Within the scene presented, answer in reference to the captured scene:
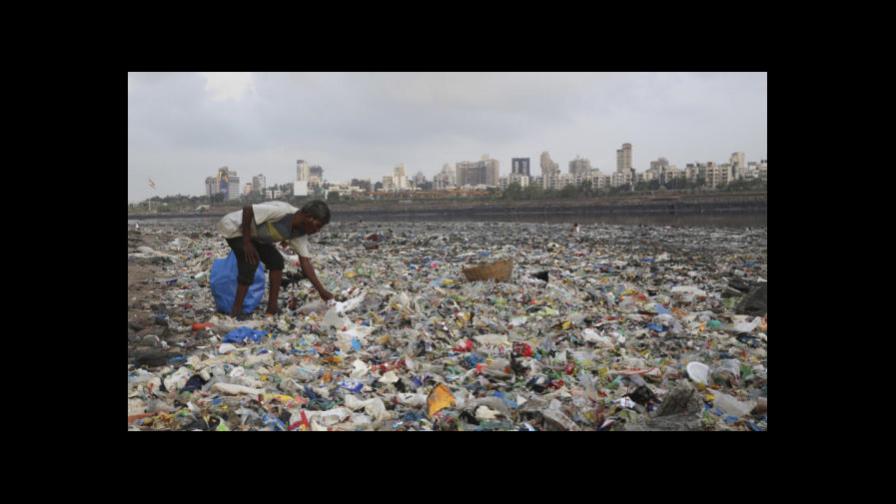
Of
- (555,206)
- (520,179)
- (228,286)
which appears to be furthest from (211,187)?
(520,179)

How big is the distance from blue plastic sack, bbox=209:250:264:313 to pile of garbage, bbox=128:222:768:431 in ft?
0.44

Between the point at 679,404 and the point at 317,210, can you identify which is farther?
the point at 317,210

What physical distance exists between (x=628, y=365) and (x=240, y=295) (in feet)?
8.52

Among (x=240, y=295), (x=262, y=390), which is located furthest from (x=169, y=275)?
(x=262, y=390)

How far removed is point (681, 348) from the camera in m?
3.54

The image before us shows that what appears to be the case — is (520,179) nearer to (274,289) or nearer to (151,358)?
(274,289)

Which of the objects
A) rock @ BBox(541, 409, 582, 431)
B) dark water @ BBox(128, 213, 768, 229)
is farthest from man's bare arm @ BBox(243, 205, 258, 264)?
dark water @ BBox(128, 213, 768, 229)

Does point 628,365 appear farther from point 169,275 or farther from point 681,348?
point 169,275

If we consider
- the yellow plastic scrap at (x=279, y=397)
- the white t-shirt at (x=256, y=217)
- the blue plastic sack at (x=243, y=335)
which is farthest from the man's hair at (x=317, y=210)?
the yellow plastic scrap at (x=279, y=397)

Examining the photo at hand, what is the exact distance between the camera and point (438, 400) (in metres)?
2.63

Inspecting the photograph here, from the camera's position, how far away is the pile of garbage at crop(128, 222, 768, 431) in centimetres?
253

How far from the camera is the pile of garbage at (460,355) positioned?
8.30ft

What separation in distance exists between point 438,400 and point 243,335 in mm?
1624

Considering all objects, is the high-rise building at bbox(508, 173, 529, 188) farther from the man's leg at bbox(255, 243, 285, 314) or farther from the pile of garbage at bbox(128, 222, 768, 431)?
the man's leg at bbox(255, 243, 285, 314)
